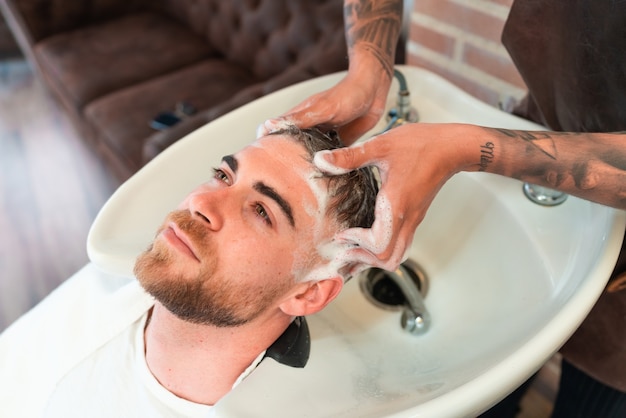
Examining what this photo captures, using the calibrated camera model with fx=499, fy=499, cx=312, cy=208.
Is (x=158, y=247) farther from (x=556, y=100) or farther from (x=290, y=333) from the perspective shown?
(x=556, y=100)

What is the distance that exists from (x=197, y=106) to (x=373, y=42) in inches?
51.2

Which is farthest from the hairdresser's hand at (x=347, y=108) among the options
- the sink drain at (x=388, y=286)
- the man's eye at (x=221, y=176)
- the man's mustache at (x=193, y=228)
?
the sink drain at (x=388, y=286)

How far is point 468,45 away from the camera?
1.20 metres

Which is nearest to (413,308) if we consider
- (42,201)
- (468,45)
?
(468,45)

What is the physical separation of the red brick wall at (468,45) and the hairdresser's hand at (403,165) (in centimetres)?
51

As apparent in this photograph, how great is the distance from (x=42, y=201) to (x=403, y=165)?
2387 millimetres

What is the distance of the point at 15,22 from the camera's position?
2721 mm

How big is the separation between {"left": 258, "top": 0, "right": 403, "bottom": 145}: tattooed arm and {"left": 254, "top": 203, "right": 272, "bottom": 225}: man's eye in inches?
6.4

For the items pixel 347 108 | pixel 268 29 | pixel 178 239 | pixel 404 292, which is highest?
pixel 347 108

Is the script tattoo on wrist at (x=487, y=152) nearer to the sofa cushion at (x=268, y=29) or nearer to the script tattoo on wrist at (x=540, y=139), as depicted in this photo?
the script tattoo on wrist at (x=540, y=139)

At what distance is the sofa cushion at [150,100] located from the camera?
2033 mm

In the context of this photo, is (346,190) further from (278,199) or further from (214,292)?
(214,292)

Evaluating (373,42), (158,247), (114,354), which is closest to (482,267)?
(373,42)

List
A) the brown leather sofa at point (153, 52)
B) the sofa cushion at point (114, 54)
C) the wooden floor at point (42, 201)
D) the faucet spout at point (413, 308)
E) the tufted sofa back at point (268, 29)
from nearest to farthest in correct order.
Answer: the faucet spout at point (413, 308), the tufted sofa back at point (268, 29), the brown leather sofa at point (153, 52), the wooden floor at point (42, 201), the sofa cushion at point (114, 54)
